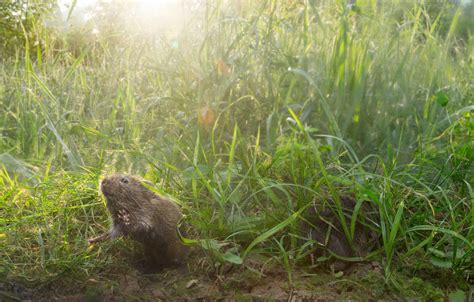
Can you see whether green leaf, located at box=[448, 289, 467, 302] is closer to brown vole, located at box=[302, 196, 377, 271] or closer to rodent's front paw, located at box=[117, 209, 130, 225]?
brown vole, located at box=[302, 196, 377, 271]

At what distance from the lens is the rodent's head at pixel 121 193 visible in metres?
1.78

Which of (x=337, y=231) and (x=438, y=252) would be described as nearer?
(x=438, y=252)

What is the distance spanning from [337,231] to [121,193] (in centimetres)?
73

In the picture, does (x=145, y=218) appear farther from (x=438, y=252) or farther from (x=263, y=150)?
(x=438, y=252)

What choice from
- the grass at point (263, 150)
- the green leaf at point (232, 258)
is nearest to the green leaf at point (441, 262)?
the grass at point (263, 150)

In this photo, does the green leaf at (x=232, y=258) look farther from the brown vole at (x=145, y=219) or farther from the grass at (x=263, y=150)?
the brown vole at (x=145, y=219)

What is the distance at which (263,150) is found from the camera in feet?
7.36

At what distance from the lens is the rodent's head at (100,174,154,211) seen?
178cm

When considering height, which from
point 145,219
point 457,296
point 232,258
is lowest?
point 457,296

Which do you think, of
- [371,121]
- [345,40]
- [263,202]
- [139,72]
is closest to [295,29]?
[345,40]

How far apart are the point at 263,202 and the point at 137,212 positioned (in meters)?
0.50

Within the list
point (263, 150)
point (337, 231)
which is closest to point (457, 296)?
point (337, 231)

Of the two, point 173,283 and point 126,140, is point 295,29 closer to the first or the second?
point 126,140

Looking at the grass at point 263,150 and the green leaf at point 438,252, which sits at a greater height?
the grass at point 263,150
